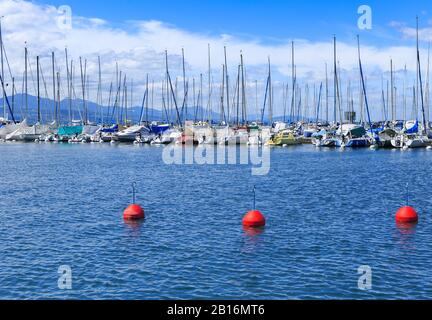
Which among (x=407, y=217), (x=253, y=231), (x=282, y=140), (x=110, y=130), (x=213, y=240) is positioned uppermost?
(x=110, y=130)

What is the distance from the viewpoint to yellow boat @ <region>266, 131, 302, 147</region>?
384ft

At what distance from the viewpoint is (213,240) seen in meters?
29.1

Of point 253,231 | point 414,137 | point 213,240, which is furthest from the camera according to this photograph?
point 414,137

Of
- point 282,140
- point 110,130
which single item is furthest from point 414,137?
point 110,130

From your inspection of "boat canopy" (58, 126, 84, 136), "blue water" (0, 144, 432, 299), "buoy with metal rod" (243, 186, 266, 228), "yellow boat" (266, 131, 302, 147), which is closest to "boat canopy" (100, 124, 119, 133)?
"boat canopy" (58, 126, 84, 136)

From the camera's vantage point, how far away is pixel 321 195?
153 feet

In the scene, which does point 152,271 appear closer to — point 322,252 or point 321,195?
point 322,252

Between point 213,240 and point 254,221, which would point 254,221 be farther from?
point 213,240

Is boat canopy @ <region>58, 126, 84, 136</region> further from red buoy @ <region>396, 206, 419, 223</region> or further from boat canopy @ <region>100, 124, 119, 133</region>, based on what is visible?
red buoy @ <region>396, 206, 419, 223</region>

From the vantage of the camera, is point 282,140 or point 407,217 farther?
point 282,140

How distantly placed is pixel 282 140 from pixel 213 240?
→ 89942 millimetres

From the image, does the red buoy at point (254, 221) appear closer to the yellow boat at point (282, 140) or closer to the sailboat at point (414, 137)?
the sailboat at point (414, 137)
